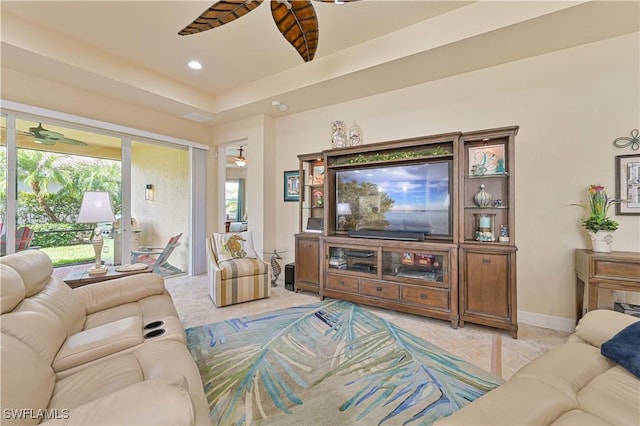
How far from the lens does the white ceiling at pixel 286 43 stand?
8.34ft

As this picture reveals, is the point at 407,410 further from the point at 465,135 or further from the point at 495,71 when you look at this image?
the point at 495,71

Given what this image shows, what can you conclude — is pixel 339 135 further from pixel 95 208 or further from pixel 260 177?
pixel 95 208

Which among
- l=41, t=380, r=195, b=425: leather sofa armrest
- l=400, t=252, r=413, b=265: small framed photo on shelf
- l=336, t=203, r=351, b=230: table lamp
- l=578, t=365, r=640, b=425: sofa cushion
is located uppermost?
l=336, t=203, r=351, b=230: table lamp

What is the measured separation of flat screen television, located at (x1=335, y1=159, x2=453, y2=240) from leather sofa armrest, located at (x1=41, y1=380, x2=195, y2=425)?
279cm

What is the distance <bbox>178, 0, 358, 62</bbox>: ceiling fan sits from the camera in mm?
1822

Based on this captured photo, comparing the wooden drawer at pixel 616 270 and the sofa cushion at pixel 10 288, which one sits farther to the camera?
the wooden drawer at pixel 616 270

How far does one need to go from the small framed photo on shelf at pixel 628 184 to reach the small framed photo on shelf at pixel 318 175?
3.17m

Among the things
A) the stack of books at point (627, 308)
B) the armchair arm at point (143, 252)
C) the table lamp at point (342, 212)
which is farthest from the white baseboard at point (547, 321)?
the armchair arm at point (143, 252)

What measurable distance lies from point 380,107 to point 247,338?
3.28 meters

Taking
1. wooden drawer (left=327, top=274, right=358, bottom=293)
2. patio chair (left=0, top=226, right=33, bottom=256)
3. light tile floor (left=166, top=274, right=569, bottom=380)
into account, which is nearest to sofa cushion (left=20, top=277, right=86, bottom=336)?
light tile floor (left=166, top=274, right=569, bottom=380)

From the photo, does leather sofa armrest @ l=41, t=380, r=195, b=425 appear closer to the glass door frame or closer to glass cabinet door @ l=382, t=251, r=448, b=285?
glass cabinet door @ l=382, t=251, r=448, b=285

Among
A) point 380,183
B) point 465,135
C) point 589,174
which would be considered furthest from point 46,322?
point 589,174

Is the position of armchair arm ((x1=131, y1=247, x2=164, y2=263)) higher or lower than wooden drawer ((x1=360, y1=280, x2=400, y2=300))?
higher

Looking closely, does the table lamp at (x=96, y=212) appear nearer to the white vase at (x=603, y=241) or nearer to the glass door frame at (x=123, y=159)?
the glass door frame at (x=123, y=159)
